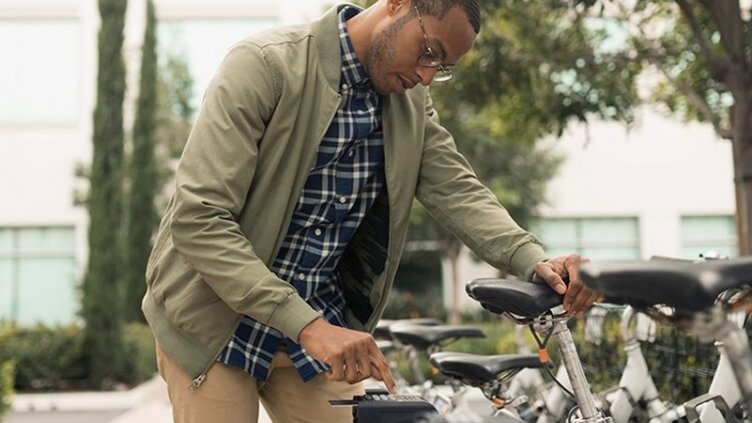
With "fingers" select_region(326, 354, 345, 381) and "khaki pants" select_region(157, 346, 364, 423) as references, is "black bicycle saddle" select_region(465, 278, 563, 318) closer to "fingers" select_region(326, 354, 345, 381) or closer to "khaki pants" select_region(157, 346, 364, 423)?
"fingers" select_region(326, 354, 345, 381)

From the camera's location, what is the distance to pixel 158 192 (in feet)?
65.1

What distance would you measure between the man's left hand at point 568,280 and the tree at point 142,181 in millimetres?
16257

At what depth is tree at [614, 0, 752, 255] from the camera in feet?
21.8

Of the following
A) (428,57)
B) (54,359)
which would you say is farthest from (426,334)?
(54,359)

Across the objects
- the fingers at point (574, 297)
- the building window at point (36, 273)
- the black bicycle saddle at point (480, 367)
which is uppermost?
the fingers at point (574, 297)

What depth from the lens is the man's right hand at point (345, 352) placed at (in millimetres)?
2256

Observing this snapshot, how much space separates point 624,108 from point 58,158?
60.1 feet

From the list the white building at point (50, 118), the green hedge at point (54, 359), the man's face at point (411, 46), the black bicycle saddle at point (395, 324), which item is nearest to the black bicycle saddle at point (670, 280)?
the man's face at point (411, 46)

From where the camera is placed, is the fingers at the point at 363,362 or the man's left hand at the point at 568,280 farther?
the man's left hand at the point at 568,280

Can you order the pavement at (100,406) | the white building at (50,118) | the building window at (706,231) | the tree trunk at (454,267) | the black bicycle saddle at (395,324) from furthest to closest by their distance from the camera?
the building window at (706,231)
the white building at (50,118)
the tree trunk at (454,267)
the pavement at (100,406)
the black bicycle saddle at (395,324)

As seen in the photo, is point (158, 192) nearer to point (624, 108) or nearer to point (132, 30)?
point (132, 30)

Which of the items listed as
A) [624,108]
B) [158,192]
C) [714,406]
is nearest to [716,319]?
[714,406]

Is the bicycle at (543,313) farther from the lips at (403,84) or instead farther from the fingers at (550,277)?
the lips at (403,84)

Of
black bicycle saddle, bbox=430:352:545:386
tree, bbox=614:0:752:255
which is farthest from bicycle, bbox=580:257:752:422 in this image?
tree, bbox=614:0:752:255
